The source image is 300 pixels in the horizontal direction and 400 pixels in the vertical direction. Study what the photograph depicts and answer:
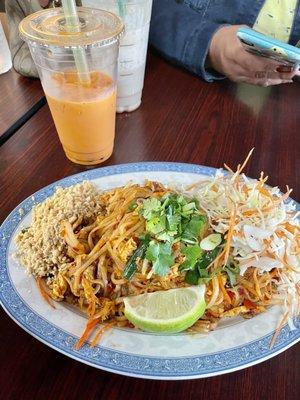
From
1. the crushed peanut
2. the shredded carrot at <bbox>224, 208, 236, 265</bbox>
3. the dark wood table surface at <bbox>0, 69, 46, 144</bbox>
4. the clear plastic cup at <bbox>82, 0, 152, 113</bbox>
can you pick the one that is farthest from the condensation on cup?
the shredded carrot at <bbox>224, 208, 236, 265</bbox>

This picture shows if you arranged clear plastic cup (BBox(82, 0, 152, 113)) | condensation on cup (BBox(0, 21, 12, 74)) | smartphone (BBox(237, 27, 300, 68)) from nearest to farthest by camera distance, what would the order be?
1. clear plastic cup (BBox(82, 0, 152, 113))
2. smartphone (BBox(237, 27, 300, 68))
3. condensation on cup (BBox(0, 21, 12, 74))

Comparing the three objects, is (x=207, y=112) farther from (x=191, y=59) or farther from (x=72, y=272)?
(x=72, y=272)

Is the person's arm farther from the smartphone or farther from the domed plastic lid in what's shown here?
the smartphone

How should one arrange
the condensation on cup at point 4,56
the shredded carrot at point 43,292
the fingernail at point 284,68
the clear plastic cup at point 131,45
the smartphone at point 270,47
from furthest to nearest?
the condensation on cup at point 4,56 → the fingernail at point 284,68 → the smartphone at point 270,47 → the clear plastic cup at point 131,45 → the shredded carrot at point 43,292

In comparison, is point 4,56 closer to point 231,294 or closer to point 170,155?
point 170,155

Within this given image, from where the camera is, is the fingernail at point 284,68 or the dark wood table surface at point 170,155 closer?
the dark wood table surface at point 170,155

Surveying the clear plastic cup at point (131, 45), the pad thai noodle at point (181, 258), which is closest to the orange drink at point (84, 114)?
the clear plastic cup at point (131, 45)

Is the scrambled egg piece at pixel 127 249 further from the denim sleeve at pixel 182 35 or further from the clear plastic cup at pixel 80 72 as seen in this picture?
the denim sleeve at pixel 182 35
